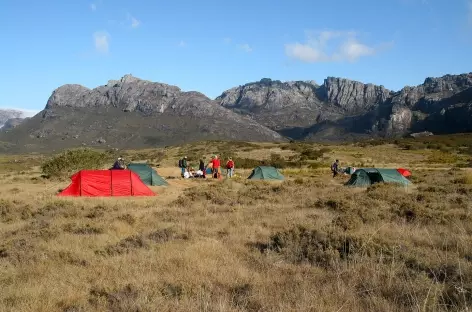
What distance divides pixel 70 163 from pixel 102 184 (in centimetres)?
1683

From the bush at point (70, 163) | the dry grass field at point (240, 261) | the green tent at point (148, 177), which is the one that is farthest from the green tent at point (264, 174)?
the dry grass field at point (240, 261)

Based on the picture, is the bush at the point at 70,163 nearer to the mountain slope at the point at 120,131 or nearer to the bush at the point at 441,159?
the bush at the point at 441,159

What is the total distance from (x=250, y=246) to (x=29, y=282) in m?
4.07

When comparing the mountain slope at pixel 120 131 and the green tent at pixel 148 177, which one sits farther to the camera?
the mountain slope at pixel 120 131

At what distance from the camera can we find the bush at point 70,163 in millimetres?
35344

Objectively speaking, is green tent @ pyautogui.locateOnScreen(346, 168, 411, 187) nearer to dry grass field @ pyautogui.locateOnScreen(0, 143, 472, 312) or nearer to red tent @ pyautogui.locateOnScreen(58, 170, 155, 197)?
dry grass field @ pyautogui.locateOnScreen(0, 143, 472, 312)

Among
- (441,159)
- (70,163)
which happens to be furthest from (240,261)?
(441,159)

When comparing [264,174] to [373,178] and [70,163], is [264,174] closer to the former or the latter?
[373,178]

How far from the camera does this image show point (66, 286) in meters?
6.27

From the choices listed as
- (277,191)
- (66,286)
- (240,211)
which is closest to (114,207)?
(240,211)

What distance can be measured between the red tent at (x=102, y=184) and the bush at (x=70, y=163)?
14909mm

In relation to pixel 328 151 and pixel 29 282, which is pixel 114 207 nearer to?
pixel 29 282

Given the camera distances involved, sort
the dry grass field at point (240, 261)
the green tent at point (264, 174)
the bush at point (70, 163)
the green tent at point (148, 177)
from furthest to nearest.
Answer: the bush at point (70, 163) < the green tent at point (264, 174) < the green tent at point (148, 177) < the dry grass field at point (240, 261)

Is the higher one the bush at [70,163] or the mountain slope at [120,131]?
the mountain slope at [120,131]
